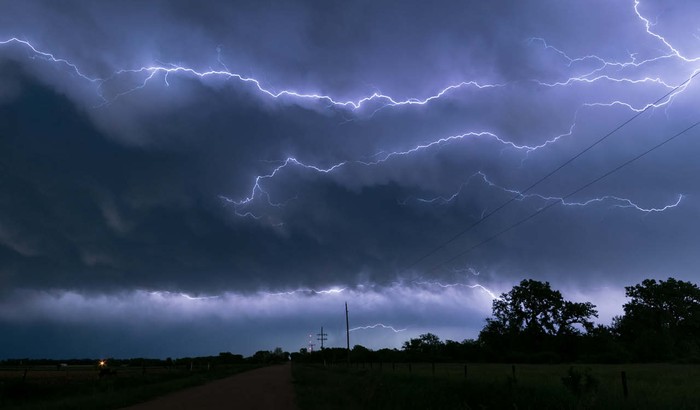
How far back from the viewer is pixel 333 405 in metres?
14.1

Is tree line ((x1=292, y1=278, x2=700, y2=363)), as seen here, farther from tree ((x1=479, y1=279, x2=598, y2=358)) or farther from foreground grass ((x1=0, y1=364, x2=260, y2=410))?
foreground grass ((x1=0, y1=364, x2=260, y2=410))

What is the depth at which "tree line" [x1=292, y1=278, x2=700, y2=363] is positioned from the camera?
62134mm

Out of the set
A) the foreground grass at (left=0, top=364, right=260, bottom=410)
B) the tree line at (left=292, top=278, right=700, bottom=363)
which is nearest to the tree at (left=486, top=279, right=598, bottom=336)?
the tree line at (left=292, top=278, right=700, bottom=363)

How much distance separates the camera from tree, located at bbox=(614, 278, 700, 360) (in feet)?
195

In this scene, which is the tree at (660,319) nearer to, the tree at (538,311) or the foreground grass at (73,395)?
the tree at (538,311)

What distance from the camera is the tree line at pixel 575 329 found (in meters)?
62.1

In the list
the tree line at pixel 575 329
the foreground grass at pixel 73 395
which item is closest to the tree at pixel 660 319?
the tree line at pixel 575 329

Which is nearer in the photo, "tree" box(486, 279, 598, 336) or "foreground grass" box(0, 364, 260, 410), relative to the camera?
"foreground grass" box(0, 364, 260, 410)

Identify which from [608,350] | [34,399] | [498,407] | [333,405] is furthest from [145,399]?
[608,350]

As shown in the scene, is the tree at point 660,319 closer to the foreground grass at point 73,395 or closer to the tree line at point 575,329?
the tree line at point 575,329

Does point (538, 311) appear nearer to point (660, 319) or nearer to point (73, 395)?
point (660, 319)

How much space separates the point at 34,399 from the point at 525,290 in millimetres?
67428

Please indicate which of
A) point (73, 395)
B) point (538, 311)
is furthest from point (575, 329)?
point (73, 395)

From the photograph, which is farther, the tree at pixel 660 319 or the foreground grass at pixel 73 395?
the tree at pixel 660 319
